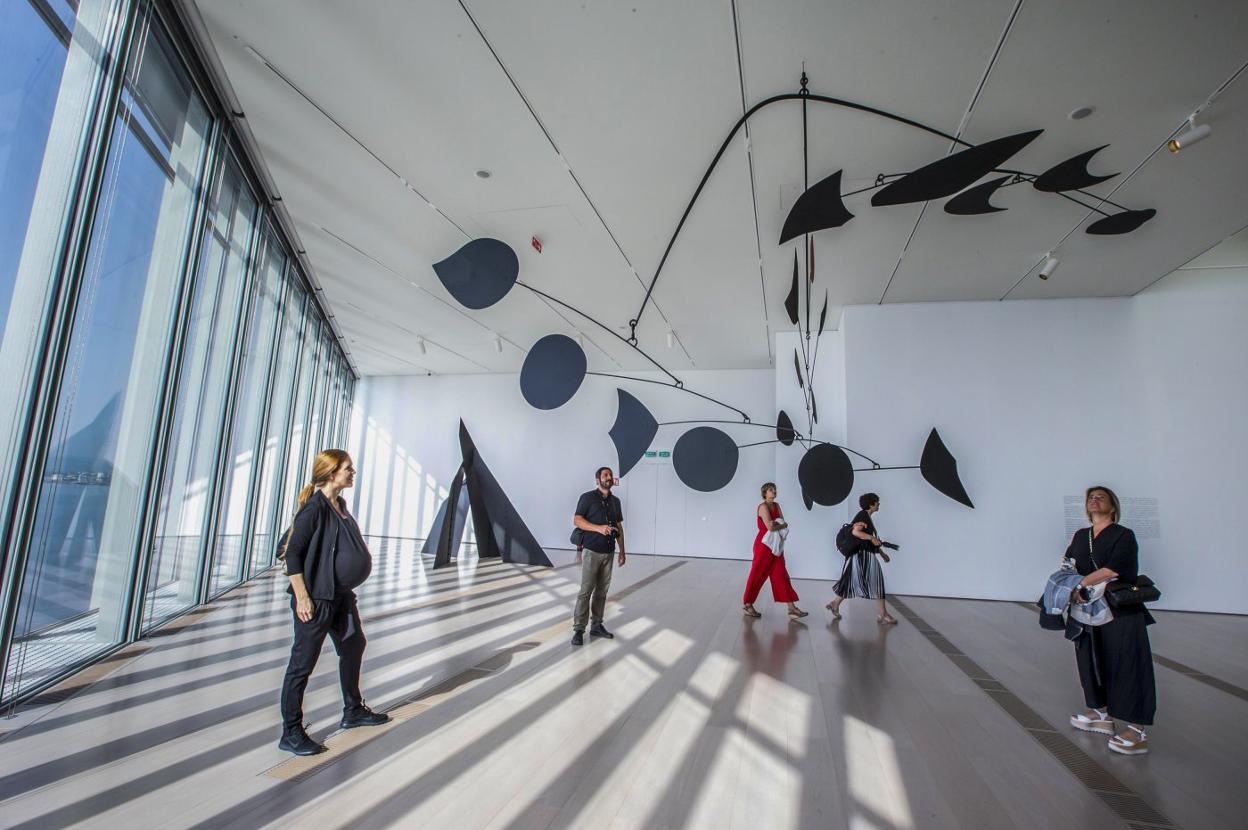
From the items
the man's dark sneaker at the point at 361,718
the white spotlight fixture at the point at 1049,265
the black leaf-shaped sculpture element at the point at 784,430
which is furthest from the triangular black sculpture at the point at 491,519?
the white spotlight fixture at the point at 1049,265

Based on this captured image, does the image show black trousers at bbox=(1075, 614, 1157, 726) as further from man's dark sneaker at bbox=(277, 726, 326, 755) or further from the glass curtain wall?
the glass curtain wall

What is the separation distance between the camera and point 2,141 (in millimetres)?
2418

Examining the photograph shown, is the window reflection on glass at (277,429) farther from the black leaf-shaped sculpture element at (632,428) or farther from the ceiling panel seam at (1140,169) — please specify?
the ceiling panel seam at (1140,169)

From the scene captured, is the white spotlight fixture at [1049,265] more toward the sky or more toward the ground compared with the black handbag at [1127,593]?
more toward the sky

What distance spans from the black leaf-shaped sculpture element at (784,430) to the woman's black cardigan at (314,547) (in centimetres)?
704

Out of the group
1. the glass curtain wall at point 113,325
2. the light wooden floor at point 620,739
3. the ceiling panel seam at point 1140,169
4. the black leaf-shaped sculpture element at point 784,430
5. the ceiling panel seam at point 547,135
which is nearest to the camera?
the light wooden floor at point 620,739

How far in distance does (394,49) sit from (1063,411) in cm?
821

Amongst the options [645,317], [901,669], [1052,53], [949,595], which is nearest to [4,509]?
[901,669]

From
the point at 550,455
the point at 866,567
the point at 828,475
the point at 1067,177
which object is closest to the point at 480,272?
the point at 1067,177

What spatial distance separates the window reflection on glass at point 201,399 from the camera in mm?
4824

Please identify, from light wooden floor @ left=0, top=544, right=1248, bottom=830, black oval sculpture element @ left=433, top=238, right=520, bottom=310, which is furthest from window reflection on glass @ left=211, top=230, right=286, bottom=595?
black oval sculpture element @ left=433, top=238, right=520, bottom=310

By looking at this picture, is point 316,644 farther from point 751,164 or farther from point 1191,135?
point 1191,135

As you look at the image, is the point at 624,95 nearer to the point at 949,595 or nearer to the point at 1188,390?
the point at 949,595

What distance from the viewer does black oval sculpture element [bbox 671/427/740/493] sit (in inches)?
280
